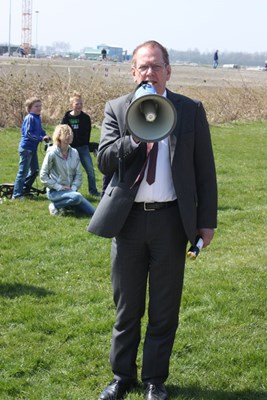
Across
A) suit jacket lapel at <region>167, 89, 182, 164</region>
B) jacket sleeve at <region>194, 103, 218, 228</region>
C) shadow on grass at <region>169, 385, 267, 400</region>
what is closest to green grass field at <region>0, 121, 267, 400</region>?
shadow on grass at <region>169, 385, 267, 400</region>

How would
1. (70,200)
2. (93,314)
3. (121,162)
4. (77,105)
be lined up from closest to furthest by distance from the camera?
(121,162)
(93,314)
(70,200)
(77,105)

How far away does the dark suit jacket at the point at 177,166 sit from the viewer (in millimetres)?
3867

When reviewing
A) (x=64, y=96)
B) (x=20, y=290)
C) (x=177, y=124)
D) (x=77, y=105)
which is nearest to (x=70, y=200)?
(x=77, y=105)

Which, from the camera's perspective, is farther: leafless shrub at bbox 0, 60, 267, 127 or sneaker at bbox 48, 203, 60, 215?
leafless shrub at bbox 0, 60, 267, 127

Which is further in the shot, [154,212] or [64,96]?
[64,96]

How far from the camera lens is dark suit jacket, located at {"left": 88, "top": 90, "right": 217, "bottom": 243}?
387cm

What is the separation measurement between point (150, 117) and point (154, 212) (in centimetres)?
64

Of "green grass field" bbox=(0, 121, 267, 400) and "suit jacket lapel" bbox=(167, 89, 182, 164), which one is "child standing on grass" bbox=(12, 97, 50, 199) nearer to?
"green grass field" bbox=(0, 121, 267, 400)

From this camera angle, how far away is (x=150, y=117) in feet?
11.8

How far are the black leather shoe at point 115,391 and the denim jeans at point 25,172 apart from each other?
6922 mm

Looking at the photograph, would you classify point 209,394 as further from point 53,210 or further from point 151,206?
point 53,210

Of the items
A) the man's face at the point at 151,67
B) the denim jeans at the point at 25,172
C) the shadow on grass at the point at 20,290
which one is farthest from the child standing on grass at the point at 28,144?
the man's face at the point at 151,67

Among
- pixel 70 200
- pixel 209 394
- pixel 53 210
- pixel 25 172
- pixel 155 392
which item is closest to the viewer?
pixel 155 392

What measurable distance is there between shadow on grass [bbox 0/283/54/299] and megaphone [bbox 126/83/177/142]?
3.10 metres
